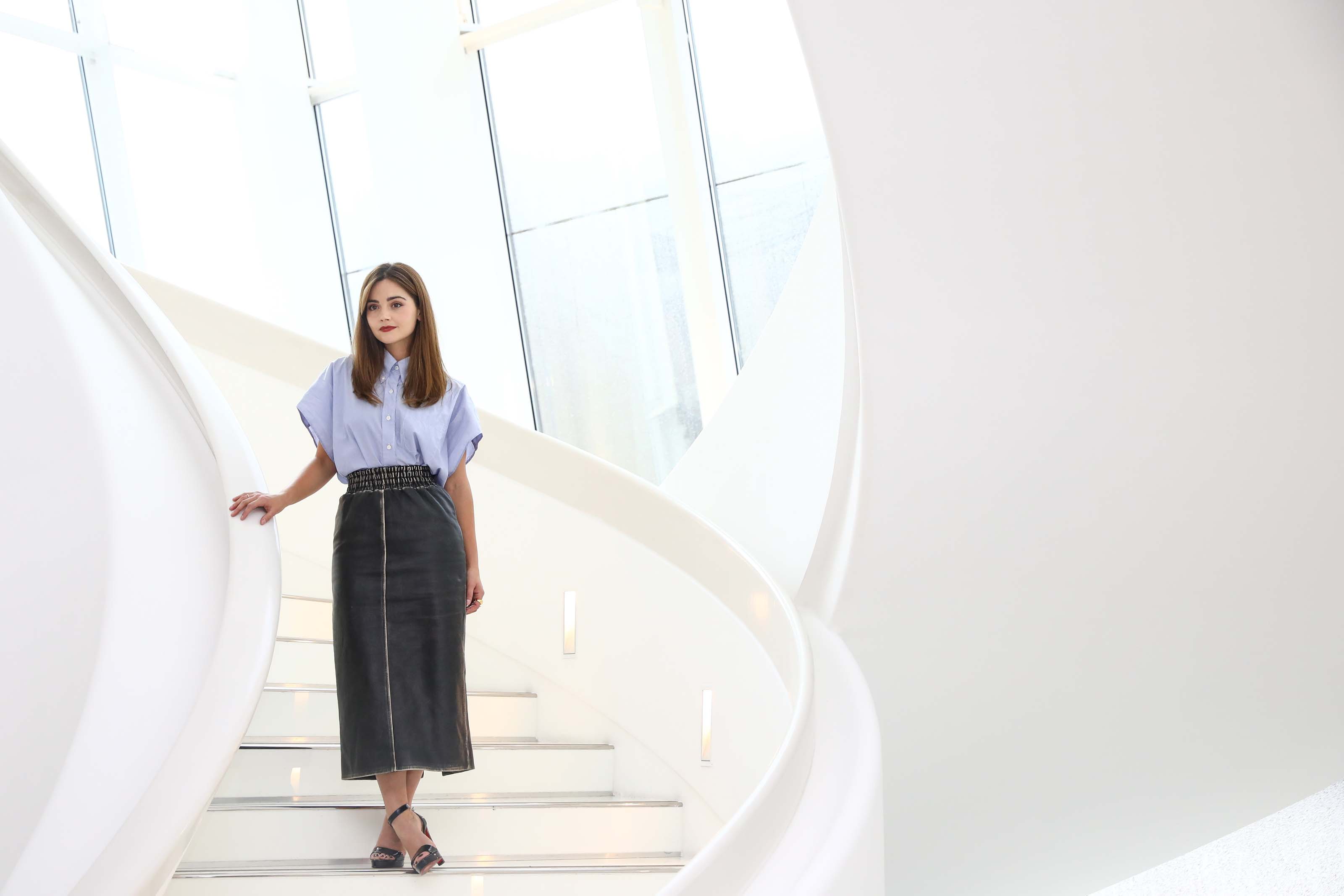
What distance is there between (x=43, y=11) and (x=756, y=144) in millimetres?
5398

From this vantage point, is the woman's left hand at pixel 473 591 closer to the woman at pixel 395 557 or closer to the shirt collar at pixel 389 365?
the woman at pixel 395 557

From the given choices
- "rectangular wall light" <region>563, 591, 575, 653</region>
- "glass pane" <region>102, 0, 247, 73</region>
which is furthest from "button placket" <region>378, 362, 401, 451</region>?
"glass pane" <region>102, 0, 247, 73</region>

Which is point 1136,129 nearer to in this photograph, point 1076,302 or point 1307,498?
point 1076,302

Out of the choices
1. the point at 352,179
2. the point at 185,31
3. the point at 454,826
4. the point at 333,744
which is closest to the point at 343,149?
the point at 352,179

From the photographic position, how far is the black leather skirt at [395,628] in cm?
256

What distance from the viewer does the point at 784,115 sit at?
7.06 metres

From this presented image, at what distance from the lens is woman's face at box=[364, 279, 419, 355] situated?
2643 mm

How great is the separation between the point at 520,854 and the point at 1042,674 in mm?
2308

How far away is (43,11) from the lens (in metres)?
7.71

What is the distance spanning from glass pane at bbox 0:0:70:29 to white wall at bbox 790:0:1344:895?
710 centimetres

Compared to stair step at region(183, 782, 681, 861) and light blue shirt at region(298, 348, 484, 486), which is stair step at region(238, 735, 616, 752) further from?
light blue shirt at region(298, 348, 484, 486)

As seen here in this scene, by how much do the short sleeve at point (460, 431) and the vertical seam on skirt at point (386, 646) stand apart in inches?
9.4

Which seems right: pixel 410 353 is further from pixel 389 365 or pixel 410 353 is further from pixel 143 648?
pixel 143 648

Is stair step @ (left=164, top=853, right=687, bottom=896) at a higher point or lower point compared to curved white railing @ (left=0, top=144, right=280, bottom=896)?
lower
